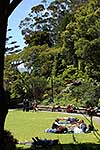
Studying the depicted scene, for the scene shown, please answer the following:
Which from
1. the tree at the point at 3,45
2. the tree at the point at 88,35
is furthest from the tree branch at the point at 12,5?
the tree at the point at 88,35


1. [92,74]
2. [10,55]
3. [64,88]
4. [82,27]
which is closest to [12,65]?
[10,55]

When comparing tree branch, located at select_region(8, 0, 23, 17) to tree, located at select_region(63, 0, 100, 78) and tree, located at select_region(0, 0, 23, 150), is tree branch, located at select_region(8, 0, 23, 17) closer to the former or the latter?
tree, located at select_region(0, 0, 23, 150)

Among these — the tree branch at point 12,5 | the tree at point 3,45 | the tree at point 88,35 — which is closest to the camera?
the tree at point 3,45

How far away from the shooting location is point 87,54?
3503 cm

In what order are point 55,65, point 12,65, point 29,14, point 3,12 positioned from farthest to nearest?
point 29,14 → point 12,65 → point 55,65 → point 3,12

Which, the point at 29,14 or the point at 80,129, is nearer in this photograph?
the point at 80,129

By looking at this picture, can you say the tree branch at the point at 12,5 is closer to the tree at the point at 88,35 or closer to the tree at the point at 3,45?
the tree at the point at 3,45

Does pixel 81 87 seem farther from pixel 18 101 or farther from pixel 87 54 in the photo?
pixel 18 101

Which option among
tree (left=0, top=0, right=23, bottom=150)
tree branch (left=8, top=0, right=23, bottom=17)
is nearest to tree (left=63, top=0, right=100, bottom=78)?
tree branch (left=8, top=0, right=23, bottom=17)

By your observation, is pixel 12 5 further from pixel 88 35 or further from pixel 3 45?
pixel 88 35

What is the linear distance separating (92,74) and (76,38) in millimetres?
4927

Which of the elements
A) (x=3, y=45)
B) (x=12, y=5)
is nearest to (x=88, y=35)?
(x=12, y=5)

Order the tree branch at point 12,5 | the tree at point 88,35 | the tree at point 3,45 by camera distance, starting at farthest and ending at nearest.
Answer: the tree at point 88,35
the tree branch at point 12,5
the tree at point 3,45

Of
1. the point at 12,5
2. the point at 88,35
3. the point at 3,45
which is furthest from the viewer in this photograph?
the point at 88,35
